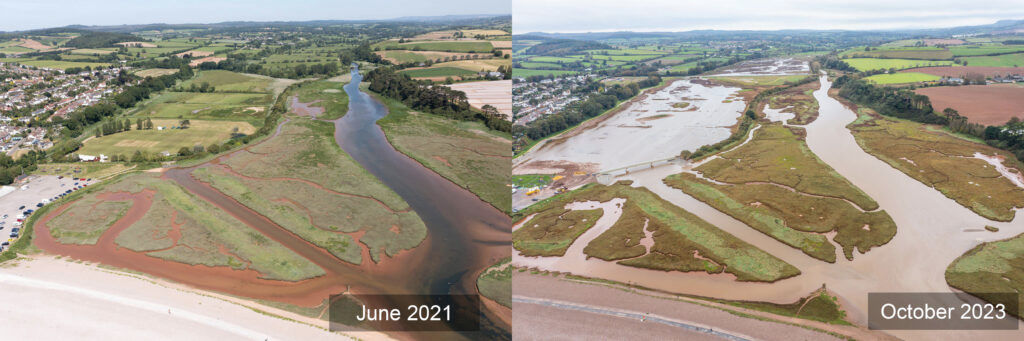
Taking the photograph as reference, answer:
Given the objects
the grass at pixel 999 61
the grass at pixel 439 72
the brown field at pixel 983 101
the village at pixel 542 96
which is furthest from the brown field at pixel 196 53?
the grass at pixel 999 61

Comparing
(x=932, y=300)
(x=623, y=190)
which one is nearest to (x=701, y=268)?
(x=932, y=300)

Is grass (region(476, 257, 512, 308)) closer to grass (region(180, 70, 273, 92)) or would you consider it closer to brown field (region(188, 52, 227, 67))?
grass (region(180, 70, 273, 92))

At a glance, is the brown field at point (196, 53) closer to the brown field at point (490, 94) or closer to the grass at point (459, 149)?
the brown field at point (490, 94)

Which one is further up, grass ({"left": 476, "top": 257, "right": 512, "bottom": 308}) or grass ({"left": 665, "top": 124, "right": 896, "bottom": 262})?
grass ({"left": 665, "top": 124, "right": 896, "bottom": 262})

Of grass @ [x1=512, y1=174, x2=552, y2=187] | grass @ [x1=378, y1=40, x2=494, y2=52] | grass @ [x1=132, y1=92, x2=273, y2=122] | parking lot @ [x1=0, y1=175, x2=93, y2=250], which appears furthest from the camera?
grass @ [x1=378, y1=40, x2=494, y2=52]

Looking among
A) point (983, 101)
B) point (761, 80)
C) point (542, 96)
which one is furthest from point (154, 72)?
point (983, 101)

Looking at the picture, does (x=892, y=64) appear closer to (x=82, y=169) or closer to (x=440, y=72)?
(x=440, y=72)

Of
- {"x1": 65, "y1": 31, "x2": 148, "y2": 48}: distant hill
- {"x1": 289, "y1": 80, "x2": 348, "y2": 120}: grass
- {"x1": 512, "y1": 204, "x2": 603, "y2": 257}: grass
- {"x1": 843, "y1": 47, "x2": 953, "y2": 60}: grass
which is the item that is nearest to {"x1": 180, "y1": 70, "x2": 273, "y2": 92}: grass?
{"x1": 289, "y1": 80, "x2": 348, "y2": 120}: grass
